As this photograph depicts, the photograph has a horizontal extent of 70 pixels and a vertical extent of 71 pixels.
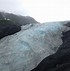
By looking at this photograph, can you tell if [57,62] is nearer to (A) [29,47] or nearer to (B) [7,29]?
(A) [29,47]

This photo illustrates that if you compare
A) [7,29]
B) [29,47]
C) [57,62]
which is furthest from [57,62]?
[7,29]

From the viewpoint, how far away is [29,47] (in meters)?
15.2

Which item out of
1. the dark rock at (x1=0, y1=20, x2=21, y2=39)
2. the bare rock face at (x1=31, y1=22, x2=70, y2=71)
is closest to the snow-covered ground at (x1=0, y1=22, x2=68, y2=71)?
the dark rock at (x1=0, y1=20, x2=21, y2=39)

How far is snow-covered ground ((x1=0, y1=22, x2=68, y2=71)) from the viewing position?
13766mm

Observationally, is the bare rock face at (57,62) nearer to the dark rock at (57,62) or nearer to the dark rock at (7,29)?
the dark rock at (57,62)

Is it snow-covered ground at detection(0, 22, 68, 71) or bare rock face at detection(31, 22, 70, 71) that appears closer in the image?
bare rock face at detection(31, 22, 70, 71)

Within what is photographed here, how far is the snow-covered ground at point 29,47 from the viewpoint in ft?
45.2

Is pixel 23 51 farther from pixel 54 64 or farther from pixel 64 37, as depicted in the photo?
pixel 64 37

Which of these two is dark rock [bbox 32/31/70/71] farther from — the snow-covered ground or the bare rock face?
the snow-covered ground

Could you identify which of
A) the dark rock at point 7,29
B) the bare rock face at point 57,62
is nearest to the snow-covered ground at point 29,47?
the dark rock at point 7,29

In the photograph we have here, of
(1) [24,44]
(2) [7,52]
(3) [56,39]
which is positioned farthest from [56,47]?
(2) [7,52]

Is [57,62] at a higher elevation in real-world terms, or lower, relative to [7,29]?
lower

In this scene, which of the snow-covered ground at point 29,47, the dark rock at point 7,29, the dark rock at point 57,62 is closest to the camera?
the dark rock at point 57,62

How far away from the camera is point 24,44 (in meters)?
15.5
